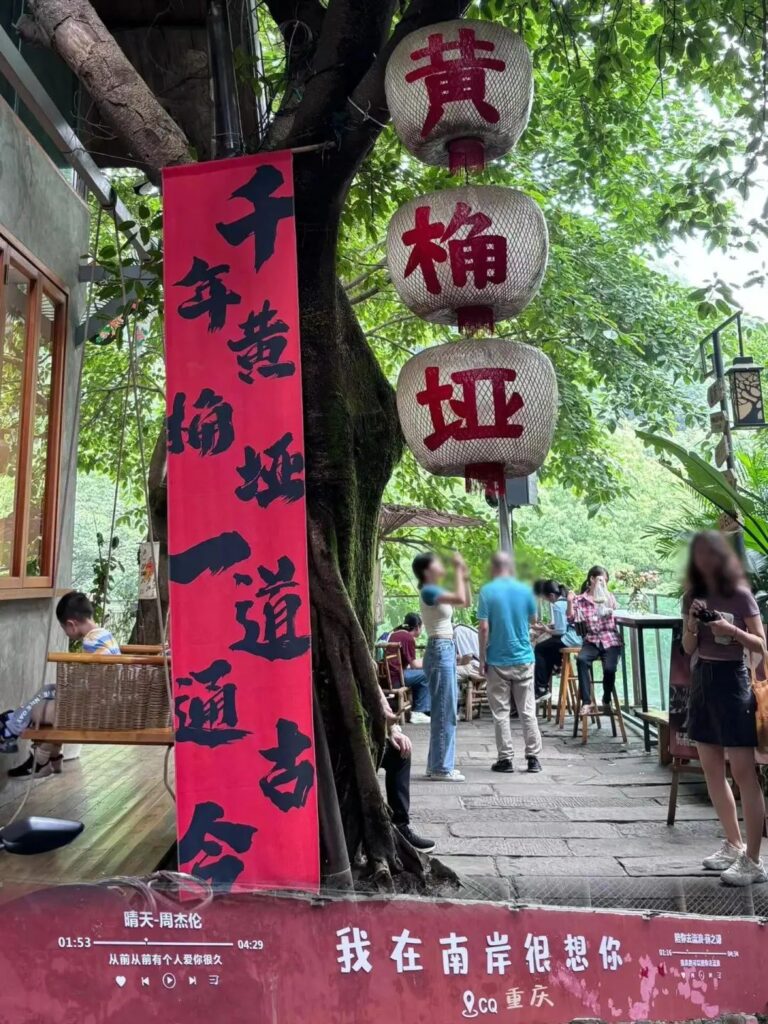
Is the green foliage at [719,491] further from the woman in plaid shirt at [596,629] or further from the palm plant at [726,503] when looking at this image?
the woman in plaid shirt at [596,629]

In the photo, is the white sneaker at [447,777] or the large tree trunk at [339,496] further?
the white sneaker at [447,777]

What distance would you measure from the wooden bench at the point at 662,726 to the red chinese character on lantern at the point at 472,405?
163 inches

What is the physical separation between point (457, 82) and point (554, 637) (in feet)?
27.5

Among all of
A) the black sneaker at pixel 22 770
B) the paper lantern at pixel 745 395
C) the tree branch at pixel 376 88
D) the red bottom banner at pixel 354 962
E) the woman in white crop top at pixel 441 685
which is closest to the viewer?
the red bottom banner at pixel 354 962

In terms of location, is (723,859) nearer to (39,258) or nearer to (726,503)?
(726,503)

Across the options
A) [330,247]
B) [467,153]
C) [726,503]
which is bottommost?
[726,503]

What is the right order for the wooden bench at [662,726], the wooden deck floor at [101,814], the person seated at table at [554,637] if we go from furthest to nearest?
the person seated at table at [554,637], the wooden bench at [662,726], the wooden deck floor at [101,814]

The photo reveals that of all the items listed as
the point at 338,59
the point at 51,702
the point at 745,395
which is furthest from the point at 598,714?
the point at 338,59

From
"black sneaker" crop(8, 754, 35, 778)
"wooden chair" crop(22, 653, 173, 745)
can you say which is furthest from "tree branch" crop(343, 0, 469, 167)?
"black sneaker" crop(8, 754, 35, 778)

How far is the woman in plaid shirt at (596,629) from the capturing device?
10.1m

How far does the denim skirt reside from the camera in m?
4.88

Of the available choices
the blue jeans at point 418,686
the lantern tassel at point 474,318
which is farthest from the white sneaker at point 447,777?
the lantern tassel at point 474,318

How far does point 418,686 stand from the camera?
12.5m

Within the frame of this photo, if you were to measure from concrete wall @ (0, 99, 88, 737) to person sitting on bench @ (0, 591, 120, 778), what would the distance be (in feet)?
0.74
